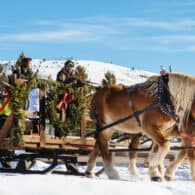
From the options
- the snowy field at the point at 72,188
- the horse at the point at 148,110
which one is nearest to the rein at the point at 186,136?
the horse at the point at 148,110

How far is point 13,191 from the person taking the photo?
6.14m

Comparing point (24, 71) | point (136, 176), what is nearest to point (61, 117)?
point (24, 71)

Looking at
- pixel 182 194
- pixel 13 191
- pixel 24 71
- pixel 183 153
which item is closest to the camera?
pixel 13 191

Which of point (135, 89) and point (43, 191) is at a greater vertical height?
point (135, 89)

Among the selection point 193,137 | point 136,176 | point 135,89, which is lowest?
point 136,176

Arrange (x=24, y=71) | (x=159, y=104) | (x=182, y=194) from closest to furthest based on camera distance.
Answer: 1. (x=182, y=194)
2. (x=159, y=104)
3. (x=24, y=71)

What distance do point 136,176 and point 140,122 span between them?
1.33m

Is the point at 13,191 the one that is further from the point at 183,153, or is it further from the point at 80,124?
the point at 80,124

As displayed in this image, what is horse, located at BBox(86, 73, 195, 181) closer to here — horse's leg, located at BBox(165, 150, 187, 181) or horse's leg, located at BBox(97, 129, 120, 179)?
horse's leg, located at BBox(97, 129, 120, 179)

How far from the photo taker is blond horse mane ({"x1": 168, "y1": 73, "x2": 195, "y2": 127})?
8977 mm

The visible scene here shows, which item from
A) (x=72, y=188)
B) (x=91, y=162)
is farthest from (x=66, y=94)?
(x=72, y=188)

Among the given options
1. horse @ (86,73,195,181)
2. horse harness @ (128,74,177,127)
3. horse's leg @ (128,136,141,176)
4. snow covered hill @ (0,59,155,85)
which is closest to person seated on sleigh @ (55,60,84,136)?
horse @ (86,73,195,181)

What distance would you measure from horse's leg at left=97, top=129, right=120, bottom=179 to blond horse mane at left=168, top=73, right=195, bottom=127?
4.51 feet

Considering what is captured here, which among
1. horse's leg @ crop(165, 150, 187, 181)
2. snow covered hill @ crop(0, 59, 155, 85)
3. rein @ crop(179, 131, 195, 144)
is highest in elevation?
snow covered hill @ crop(0, 59, 155, 85)
